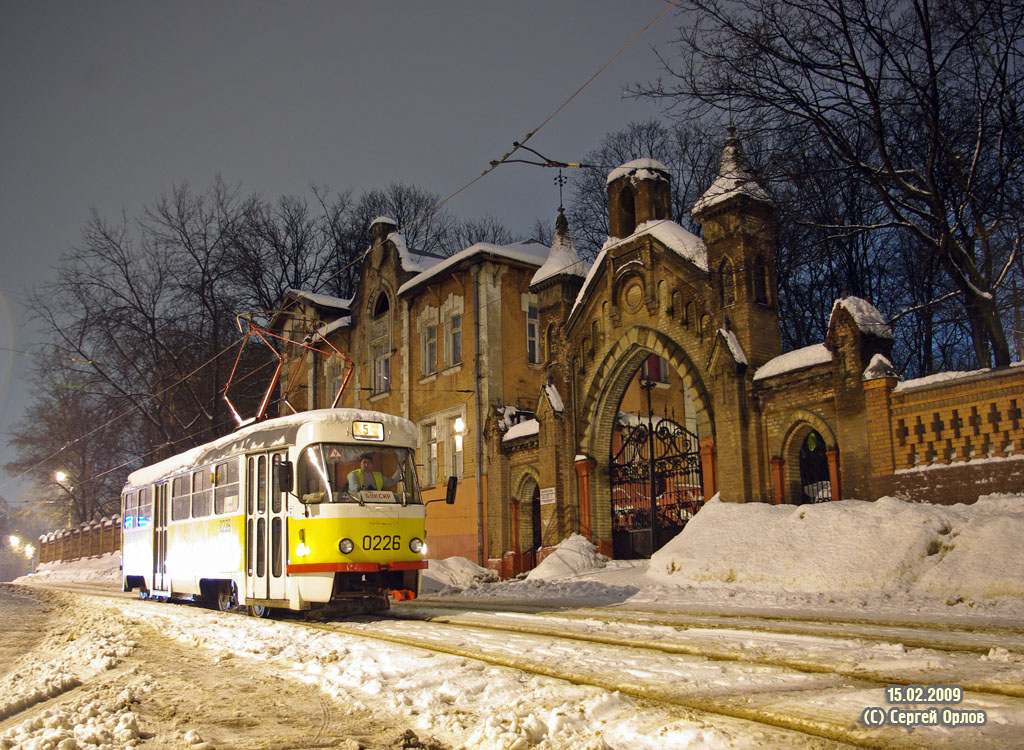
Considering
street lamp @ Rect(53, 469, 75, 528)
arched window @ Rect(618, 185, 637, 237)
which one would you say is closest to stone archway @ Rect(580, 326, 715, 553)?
arched window @ Rect(618, 185, 637, 237)

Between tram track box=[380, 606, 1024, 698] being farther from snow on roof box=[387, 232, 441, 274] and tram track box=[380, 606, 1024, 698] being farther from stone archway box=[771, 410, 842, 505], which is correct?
snow on roof box=[387, 232, 441, 274]

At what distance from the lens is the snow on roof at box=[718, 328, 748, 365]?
18.5 metres

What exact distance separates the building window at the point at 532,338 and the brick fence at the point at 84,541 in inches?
1143

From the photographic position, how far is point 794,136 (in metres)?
15.5

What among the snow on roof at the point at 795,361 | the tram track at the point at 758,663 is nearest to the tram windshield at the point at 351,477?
the tram track at the point at 758,663

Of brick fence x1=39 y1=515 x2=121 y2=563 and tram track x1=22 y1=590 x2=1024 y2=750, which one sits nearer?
tram track x1=22 y1=590 x2=1024 y2=750

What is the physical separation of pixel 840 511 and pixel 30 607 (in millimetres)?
17136

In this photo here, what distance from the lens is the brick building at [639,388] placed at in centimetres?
1550

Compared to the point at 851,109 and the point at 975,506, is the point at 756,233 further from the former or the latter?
the point at 975,506

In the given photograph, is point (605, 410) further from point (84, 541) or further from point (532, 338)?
point (84, 541)

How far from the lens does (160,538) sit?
744 inches

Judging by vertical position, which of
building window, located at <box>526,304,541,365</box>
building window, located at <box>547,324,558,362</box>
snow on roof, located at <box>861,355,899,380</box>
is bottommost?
snow on roof, located at <box>861,355,899,380</box>

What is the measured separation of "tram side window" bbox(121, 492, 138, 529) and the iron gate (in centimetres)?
1197

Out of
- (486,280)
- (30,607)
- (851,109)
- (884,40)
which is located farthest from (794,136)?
(30,607)
